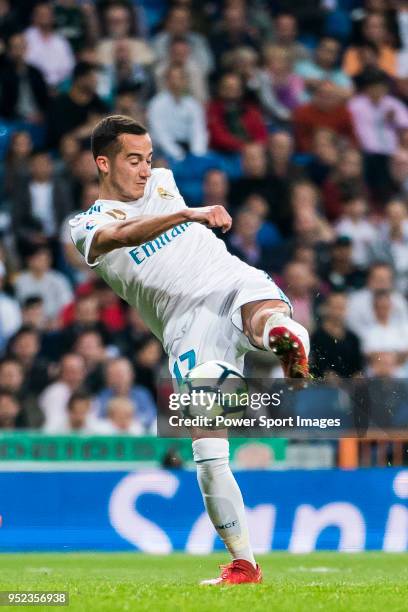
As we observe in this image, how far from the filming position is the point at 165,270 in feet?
23.8

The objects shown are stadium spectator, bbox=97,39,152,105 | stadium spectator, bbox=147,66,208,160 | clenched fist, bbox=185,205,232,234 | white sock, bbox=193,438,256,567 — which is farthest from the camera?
stadium spectator, bbox=97,39,152,105

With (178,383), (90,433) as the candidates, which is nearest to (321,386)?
(178,383)

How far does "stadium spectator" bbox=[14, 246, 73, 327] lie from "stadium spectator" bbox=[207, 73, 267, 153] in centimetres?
269

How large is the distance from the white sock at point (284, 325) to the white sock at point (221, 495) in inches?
24.3

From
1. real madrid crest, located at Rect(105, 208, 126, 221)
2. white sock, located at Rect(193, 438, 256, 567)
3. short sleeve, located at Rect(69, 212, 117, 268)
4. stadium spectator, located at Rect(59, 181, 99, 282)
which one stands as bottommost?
white sock, located at Rect(193, 438, 256, 567)

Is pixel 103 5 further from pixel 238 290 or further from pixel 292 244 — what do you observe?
pixel 238 290

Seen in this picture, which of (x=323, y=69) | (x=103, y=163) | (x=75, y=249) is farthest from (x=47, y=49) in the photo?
(x=103, y=163)

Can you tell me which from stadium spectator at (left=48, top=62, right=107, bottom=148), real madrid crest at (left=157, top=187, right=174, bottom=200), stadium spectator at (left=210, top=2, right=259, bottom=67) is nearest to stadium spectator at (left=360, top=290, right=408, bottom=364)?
stadium spectator at (left=48, top=62, right=107, bottom=148)

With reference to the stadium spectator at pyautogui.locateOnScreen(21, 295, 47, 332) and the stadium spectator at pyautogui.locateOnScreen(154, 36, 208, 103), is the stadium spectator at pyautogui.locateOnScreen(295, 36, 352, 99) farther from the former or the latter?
the stadium spectator at pyautogui.locateOnScreen(21, 295, 47, 332)

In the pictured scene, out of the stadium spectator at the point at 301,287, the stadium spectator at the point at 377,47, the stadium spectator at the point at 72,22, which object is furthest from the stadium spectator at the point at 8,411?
the stadium spectator at the point at 377,47

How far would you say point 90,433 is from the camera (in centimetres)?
1130

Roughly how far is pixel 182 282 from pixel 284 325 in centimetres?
91

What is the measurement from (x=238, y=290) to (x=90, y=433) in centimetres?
443

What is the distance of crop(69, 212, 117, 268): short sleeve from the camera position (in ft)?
22.9
